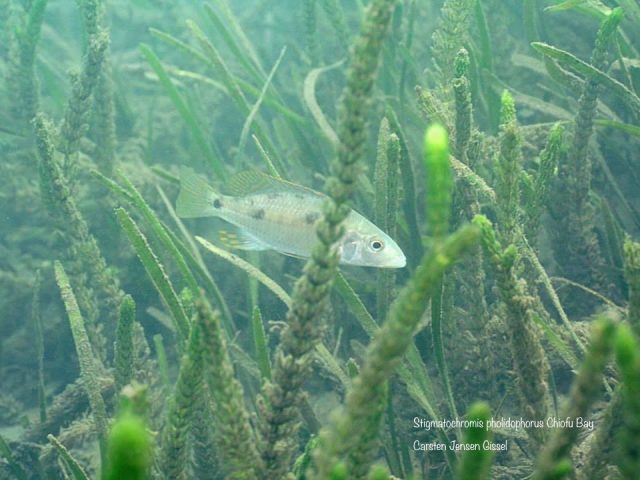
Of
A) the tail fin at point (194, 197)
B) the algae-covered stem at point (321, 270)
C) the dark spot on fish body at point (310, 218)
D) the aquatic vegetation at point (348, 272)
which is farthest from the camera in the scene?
the tail fin at point (194, 197)

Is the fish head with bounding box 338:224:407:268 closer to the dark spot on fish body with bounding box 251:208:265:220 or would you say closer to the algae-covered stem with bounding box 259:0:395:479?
the dark spot on fish body with bounding box 251:208:265:220

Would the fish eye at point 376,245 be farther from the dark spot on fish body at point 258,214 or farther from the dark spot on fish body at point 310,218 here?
the dark spot on fish body at point 258,214

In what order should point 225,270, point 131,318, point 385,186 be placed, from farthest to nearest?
1. point 225,270
2. point 385,186
3. point 131,318

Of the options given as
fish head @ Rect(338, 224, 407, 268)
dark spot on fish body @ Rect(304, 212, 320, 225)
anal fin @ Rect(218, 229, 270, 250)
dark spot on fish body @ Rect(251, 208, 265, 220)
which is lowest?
anal fin @ Rect(218, 229, 270, 250)

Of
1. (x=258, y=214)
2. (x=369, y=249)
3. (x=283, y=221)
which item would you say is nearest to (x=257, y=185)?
(x=258, y=214)

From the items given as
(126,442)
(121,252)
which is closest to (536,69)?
(121,252)

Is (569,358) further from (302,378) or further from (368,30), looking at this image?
(368,30)

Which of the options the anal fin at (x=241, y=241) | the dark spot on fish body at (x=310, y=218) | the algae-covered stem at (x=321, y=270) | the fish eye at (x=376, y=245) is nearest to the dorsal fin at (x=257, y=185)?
the dark spot on fish body at (x=310, y=218)

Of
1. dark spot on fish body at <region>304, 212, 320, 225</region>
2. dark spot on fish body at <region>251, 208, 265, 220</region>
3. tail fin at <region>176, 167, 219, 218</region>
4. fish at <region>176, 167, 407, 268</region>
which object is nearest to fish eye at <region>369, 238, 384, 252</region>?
fish at <region>176, 167, 407, 268</region>
